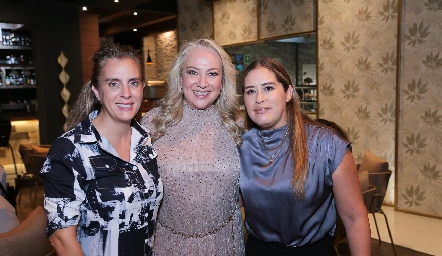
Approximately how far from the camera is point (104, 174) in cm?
151

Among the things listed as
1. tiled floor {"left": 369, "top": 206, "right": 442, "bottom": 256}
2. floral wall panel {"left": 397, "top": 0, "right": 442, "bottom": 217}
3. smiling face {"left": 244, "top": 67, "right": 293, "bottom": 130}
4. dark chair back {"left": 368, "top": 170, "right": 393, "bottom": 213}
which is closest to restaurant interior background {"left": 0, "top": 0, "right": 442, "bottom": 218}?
floral wall panel {"left": 397, "top": 0, "right": 442, "bottom": 217}

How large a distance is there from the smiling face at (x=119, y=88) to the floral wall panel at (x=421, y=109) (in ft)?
13.4

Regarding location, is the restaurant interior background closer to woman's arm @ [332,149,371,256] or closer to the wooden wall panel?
the wooden wall panel

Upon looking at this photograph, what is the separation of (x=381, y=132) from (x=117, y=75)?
4365 mm

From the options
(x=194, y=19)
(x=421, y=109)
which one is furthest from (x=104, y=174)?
(x=194, y=19)

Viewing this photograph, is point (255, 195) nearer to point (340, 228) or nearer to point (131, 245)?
point (131, 245)

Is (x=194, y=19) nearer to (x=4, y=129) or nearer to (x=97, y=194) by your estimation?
(x=4, y=129)

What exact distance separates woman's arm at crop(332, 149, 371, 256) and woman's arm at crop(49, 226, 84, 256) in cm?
107

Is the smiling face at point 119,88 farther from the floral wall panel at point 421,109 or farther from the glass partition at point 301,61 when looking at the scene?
the glass partition at point 301,61

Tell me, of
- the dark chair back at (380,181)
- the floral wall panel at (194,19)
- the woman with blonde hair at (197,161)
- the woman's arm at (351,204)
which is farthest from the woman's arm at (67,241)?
the floral wall panel at (194,19)

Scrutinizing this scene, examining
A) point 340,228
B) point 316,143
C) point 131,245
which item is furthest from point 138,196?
point 340,228

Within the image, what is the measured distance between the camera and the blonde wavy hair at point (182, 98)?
84.9 inches

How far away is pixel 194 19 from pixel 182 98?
→ 20.9ft

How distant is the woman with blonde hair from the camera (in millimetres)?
2023
